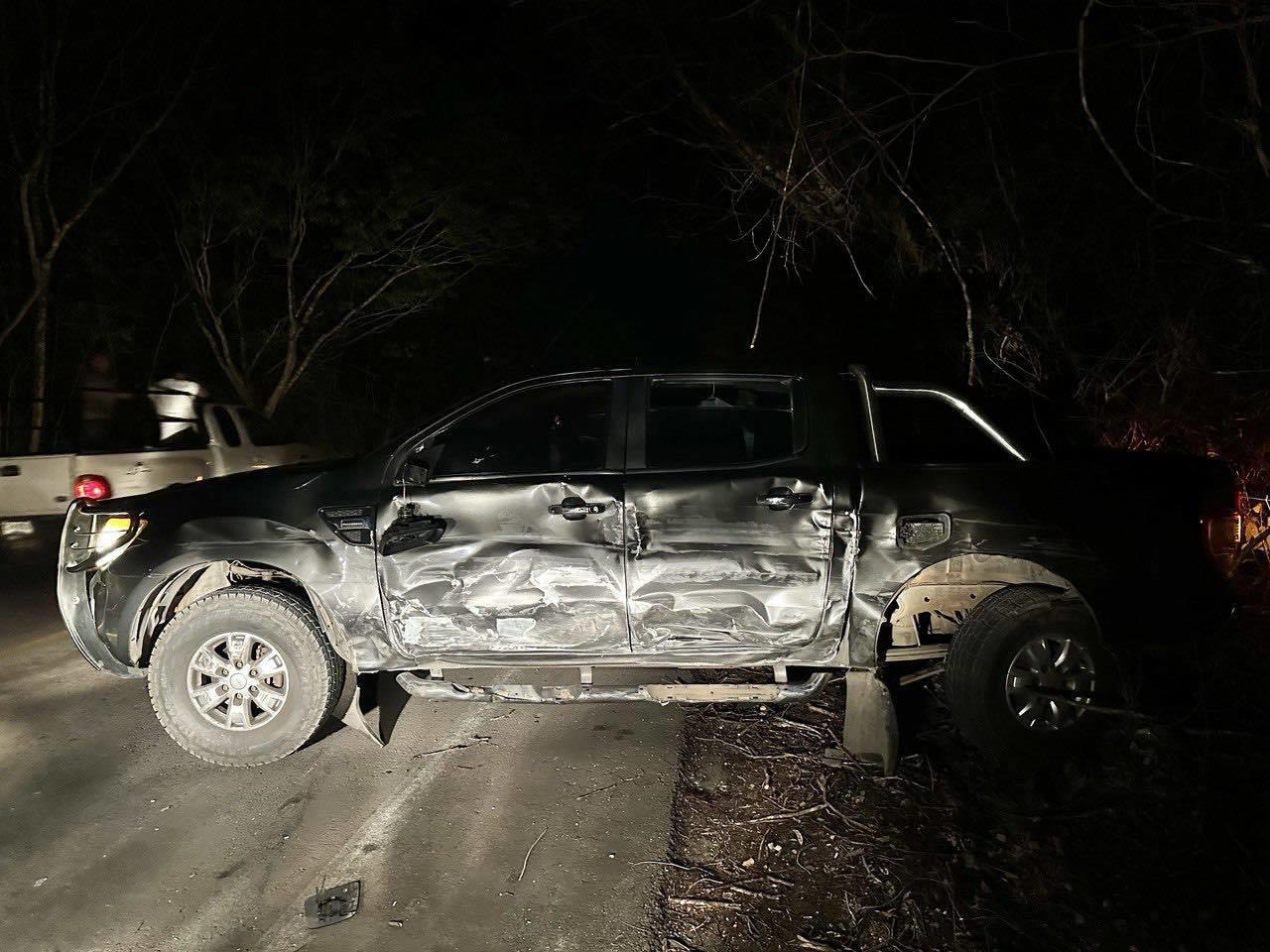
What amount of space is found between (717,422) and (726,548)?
26.2 inches

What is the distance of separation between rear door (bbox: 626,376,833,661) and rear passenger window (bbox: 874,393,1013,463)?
68 cm

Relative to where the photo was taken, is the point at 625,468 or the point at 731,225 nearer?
the point at 625,468

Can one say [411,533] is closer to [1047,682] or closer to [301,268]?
[1047,682]

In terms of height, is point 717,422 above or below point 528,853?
above

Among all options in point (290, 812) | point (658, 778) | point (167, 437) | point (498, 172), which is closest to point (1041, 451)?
point (658, 778)

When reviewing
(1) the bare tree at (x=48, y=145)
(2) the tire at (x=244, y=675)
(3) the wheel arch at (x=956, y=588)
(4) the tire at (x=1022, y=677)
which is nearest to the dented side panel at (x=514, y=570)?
(2) the tire at (x=244, y=675)

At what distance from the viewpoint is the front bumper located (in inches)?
181

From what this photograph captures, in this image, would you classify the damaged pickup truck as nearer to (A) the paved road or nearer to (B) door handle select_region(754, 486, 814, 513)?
(B) door handle select_region(754, 486, 814, 513)

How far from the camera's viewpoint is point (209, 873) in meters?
3.66

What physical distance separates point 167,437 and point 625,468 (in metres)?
6.86

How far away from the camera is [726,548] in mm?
4301

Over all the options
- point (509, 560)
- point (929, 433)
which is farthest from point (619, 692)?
point (929, 433)

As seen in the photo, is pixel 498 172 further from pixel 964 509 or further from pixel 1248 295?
pixel 964 509

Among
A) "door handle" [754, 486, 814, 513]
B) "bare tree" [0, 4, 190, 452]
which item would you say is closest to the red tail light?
"bare tree" [0, 4, 190, 452]
